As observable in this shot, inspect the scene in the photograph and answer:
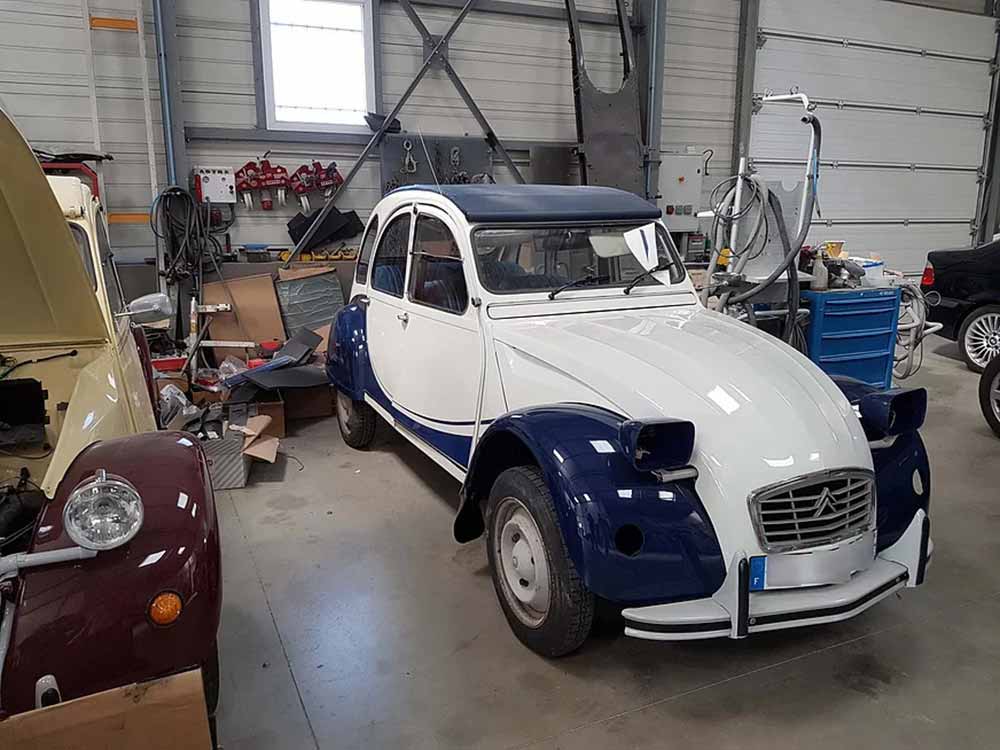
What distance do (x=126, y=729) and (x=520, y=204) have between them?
2.62 metres

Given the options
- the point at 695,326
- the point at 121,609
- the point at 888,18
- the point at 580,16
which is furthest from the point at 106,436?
the point at 888,18

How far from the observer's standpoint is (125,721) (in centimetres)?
145

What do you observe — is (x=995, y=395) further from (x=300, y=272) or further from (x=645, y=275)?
(x=300, y=272)

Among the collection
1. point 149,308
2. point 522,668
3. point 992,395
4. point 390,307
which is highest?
point 149,308

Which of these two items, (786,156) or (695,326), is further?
(786,156)

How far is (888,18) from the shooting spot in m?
9.65

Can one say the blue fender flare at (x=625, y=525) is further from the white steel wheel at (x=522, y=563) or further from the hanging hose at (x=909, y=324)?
the hanging hose at (x=909, y=324)

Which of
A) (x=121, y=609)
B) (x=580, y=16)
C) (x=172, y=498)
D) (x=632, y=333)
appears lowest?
(x=121, y=609)

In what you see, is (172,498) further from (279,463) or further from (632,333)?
(279,463)

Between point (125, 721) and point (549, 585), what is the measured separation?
51.0 inches

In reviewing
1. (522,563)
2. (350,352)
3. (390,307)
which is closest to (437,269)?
(390,307)

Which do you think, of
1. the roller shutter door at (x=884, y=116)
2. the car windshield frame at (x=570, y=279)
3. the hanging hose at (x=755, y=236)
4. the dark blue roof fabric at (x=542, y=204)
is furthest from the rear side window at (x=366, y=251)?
the roller shutter door at (x=884, y=116)

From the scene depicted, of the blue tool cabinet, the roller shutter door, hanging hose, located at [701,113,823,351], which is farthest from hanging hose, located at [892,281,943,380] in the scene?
the roller shutter door

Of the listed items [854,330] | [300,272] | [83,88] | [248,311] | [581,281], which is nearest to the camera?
[581,281]
